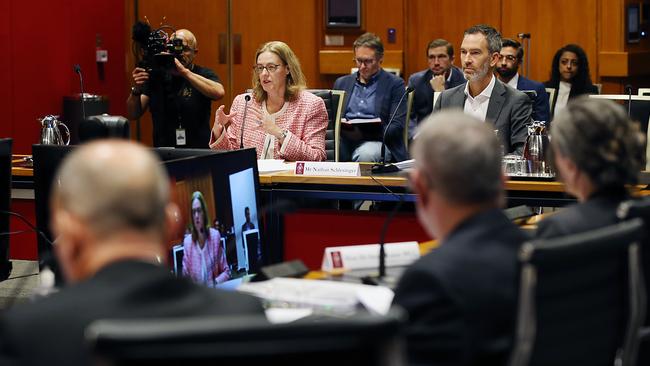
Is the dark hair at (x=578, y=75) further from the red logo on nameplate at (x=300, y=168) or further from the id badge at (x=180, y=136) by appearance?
the red logo on nameplate at (x=300, y=168)

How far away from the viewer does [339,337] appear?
1526mm

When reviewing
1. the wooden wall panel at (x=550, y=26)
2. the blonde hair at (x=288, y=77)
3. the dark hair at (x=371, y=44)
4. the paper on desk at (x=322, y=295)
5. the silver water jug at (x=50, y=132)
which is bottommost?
the paper on desk at (x=322, y=295)

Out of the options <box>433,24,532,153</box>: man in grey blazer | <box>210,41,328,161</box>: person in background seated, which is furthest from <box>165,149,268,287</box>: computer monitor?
<box>433,24,532,153</box>: man in grey blazer

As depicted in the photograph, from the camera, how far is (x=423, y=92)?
9.09 meters

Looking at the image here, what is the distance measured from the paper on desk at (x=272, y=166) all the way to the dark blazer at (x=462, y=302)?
11.4ft

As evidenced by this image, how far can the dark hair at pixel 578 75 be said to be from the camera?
31.7 ft

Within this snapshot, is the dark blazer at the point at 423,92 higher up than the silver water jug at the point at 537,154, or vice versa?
the dark blazer at the point at 423,92

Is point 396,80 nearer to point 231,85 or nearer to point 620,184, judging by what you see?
point 231,85

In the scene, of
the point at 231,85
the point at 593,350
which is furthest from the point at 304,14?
the point at 593,350

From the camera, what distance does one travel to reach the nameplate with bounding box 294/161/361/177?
5418 millimetres

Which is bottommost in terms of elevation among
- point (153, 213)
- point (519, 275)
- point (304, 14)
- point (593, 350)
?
point (593, 350)

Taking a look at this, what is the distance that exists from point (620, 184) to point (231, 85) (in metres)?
9.01

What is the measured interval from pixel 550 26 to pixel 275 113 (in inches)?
216

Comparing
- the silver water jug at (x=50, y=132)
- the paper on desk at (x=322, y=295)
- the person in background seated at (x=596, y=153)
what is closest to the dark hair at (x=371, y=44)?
the silver water jug at (x=50, y=132)
